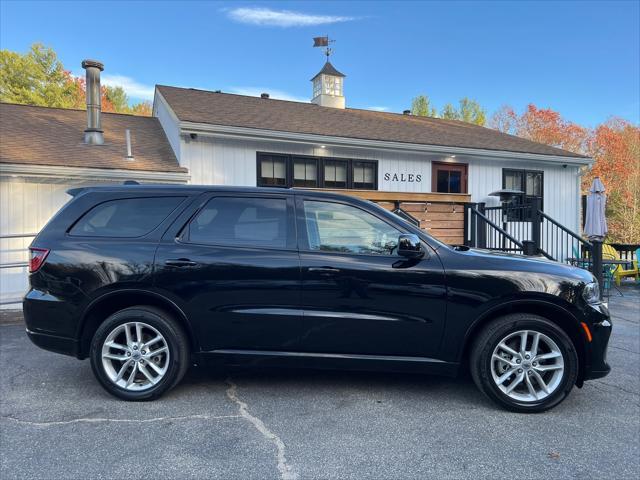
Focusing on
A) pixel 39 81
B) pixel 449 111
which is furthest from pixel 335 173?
pixel 449 111

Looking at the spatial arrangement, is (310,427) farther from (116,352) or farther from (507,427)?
(116,352)

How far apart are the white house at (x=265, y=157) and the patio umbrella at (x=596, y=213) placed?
154 centimetres

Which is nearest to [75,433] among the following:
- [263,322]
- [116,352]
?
[116,352]

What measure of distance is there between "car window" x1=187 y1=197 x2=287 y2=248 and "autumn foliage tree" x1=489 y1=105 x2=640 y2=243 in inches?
916

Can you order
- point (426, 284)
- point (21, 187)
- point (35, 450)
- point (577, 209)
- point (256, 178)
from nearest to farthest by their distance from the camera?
1. point (35, 450)
2. point (426, 284)
3. point (21, 187)
4. point (256, 178)
5. point (577, 209)

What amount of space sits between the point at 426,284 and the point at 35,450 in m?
2.91

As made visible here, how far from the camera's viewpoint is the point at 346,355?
3557 millimetres

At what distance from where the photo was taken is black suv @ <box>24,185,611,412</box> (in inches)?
137

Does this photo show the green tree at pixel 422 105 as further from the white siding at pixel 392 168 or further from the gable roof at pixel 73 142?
the gable roof at pixel 73 142

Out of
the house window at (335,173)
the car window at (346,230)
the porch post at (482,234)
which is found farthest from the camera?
the house window at (335,173)

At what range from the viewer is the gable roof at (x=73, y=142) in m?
8.26

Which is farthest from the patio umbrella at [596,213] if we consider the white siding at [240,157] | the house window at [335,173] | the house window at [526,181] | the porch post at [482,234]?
the house window at [335,173]

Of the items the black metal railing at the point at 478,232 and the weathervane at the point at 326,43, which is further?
the weathervane at the point at 326,43

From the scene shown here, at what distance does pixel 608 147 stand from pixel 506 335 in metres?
31.4
